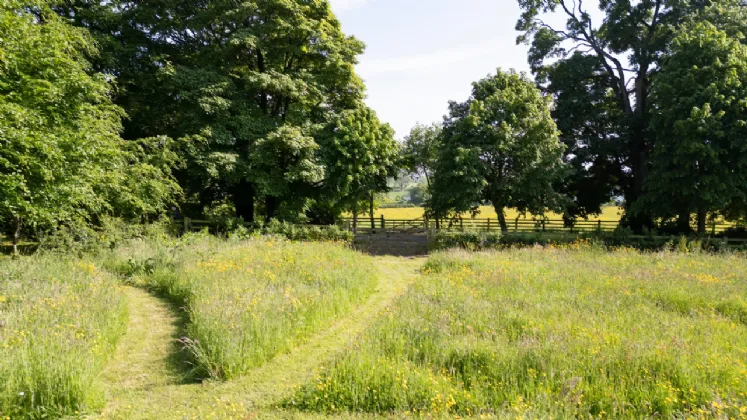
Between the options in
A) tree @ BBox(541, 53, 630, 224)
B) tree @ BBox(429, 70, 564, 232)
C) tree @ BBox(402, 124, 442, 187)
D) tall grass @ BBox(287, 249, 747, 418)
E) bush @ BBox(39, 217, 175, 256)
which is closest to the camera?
tall grass @ BBox(287, 249, 747, 418)

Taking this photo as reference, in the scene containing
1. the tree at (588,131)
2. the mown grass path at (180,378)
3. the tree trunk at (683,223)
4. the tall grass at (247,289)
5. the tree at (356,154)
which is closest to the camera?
the mown grass path at (180,378)

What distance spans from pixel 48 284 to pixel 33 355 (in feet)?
13.4

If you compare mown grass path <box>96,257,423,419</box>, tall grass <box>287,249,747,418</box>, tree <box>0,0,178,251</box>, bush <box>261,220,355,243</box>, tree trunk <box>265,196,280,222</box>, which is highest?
tree <box>0,0,178,251</box>

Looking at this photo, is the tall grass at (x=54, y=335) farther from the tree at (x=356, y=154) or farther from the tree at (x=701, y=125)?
the tree at (x=701, y=125)

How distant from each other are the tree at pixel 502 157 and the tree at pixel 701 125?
15.5ft

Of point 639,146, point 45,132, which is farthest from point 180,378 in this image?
point 639,146

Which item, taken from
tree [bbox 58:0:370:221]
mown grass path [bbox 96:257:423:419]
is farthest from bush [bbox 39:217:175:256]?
mown grass path [bbox 96:257:423:419]

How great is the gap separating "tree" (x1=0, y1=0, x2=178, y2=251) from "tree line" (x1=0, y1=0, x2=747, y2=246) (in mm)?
108

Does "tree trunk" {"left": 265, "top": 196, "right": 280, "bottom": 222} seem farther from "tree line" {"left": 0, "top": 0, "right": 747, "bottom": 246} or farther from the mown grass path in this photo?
the mown grass path

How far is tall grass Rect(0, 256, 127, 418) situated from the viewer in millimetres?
4430

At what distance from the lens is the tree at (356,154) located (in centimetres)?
2077

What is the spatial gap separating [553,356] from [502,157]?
54.7 feet

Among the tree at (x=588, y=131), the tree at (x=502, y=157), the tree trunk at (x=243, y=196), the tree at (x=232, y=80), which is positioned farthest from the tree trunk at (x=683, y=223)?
the tree trunk at (x=243, y=196)

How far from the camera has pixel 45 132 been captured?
11023mm
